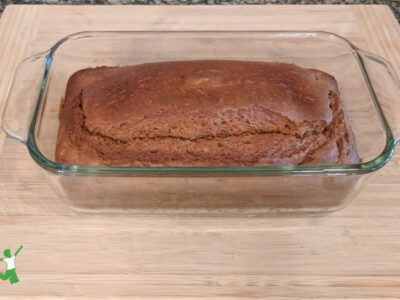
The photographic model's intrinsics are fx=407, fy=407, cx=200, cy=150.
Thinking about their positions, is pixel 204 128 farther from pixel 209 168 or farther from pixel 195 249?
pixel 195 249

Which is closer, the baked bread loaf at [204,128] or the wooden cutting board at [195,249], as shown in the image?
the wooden cutting board at [195,249]

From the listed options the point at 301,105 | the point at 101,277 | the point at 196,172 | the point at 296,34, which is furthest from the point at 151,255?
the point at 296,34

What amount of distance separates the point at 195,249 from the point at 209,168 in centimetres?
21

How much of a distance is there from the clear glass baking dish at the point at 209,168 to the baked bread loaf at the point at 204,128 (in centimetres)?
7

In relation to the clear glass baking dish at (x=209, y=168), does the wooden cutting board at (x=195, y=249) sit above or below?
below

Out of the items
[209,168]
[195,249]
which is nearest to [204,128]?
[209,168]

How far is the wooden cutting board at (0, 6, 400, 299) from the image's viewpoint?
0.85 meters

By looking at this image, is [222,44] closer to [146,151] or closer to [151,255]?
[146,151]

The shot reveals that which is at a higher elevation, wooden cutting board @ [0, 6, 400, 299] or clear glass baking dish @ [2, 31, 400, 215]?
clear glass baking dish @ [2, 31, 400, 215]

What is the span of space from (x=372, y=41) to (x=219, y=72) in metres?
0.66

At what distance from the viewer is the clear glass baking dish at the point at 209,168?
0.85 m

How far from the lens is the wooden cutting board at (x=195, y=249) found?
85 cm

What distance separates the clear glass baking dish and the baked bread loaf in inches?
2.7

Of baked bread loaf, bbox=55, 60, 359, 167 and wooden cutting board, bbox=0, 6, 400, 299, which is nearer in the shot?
wooden cutting board, bbox=0, 6, 400, 299
